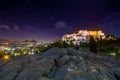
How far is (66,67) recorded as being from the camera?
10484 millimetres

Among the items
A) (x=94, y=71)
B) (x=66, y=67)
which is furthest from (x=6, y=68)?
(x=94, y=71)

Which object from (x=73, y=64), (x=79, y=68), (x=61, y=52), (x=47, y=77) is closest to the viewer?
(x=47, y=77)

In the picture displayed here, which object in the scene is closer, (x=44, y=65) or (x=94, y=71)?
A: (x=94, y=71)

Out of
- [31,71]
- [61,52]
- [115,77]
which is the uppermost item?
[61,52]

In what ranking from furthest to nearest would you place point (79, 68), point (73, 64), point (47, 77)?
point (73, 64) < point (79, 68) < point (47, 77)

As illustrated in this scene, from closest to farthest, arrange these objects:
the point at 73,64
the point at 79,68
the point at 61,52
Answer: the point at 79,68 → the point at 73,64 → the point at 61,52

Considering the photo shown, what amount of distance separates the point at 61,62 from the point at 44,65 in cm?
145

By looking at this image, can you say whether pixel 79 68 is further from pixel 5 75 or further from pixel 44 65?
pixel 5 75

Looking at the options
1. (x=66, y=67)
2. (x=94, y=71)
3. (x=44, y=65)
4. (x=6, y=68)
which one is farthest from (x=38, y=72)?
(x=94, y=71)

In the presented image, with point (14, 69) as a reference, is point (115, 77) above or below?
below

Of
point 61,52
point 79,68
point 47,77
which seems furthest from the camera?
point 61,52

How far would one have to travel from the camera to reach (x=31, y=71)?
388 inches

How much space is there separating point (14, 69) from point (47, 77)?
7.86 feet

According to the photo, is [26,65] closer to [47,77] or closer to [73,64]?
[47,77]
